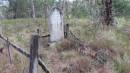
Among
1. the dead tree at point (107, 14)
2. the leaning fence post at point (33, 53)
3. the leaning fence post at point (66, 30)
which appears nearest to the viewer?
the leaning fence post at point (33, 53)

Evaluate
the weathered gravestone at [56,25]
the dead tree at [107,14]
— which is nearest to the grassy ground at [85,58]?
the dead tree at [107,14]

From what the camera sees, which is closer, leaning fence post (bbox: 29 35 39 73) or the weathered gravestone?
leaning fence post (bbox: 29 35 39 73)

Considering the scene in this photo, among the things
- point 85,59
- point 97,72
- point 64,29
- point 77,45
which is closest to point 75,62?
point 85,59

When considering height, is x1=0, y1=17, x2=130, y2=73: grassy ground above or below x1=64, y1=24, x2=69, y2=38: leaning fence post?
below

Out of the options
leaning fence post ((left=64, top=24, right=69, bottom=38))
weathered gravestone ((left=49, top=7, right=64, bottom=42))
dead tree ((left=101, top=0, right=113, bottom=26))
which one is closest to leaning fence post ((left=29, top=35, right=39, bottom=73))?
weathered gravestone ((left=49, top=7, right=64, bottom=42))

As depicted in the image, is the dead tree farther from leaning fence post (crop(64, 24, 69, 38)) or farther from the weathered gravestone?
the weathered gravestone

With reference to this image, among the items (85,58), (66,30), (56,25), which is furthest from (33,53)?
(66,30)

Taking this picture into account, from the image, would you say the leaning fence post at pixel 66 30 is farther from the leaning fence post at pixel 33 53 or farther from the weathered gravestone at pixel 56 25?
the leaning fence post at pixel 33 53

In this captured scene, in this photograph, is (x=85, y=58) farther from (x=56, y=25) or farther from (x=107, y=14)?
(x=107, y=14)

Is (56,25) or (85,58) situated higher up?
(56,25)

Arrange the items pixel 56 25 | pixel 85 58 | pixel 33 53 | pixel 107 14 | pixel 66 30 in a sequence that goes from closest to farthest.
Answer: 1. pixel 33 53
2. pixel 85 58
3. pixel 56 25
4. pixel 66 30
5. pixel 107 14

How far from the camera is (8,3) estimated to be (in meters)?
30.8

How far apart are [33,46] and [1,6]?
93.3 feet

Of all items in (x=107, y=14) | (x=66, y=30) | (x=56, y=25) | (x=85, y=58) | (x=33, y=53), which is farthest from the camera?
(x=107, y=14)
